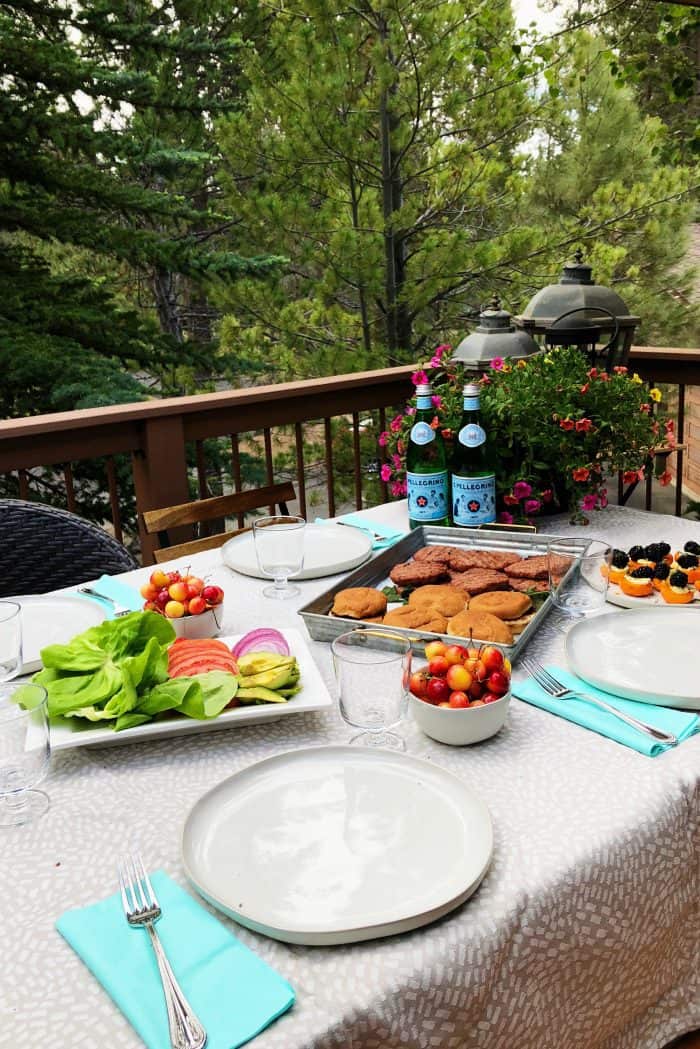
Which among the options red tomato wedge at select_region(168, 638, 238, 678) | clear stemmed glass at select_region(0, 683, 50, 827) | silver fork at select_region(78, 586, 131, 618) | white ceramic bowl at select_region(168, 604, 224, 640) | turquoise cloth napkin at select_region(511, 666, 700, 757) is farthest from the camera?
silver fork at select_region(78, 586, 131, 618)

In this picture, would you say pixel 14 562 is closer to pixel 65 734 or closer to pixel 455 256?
pixel 65 734

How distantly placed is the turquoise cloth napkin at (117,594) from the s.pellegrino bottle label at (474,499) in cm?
69

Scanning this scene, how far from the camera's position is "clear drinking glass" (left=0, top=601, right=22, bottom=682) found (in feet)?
4.09

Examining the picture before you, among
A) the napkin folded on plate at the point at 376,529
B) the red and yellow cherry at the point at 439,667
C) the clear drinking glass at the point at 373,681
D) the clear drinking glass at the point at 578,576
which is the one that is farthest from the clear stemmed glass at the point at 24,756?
the napkin folded on plate at the point at 376,529

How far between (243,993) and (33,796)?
0.42 m

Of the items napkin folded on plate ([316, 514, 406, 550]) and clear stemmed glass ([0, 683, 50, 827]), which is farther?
napkin folded on plate ([316, 514, 406, 550])

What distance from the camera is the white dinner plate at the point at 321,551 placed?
1.72 meters

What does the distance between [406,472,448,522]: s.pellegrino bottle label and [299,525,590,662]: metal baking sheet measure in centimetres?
11

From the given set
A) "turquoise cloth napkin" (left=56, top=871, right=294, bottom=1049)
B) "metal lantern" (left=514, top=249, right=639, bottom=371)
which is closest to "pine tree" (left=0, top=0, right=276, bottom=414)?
"metal lantern" (left=514, top=249, right=639, bottom=371)

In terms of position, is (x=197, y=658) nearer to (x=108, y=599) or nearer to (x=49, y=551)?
(x=108, y=599)

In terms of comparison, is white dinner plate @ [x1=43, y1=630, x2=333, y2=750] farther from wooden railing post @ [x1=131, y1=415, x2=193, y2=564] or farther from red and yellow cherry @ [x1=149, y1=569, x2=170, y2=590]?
wooden railing post @ [x1=131, y1=415, x2=193, y2=564]

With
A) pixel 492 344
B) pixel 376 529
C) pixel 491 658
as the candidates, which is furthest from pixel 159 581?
pixel 492 344

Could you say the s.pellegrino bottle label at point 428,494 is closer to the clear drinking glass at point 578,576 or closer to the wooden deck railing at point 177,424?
the clear drinking glass at point 578,576

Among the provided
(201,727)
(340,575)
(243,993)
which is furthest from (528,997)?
(340,575)
